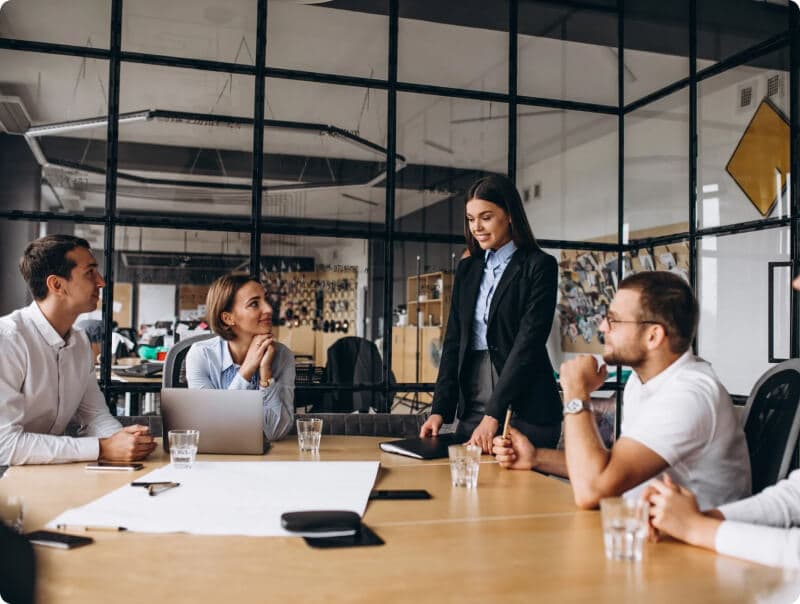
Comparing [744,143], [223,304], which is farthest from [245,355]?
[744,143]

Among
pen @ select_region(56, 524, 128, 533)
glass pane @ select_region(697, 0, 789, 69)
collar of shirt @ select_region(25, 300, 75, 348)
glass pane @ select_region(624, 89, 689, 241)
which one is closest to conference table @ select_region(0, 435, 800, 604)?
pen @ select_region(56, 524, 128, 533)

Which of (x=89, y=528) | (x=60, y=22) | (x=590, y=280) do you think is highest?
(x=60, y=22)

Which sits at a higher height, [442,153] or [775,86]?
[775,86]

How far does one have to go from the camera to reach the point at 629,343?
1868 mm

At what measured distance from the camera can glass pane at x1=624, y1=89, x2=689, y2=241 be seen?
13.8 feet

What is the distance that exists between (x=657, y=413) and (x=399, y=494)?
629mm

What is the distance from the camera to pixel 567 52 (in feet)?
13.8

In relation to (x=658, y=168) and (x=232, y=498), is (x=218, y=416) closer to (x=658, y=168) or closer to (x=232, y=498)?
(x=232, y=498)

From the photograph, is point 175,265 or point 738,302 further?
point 738,302

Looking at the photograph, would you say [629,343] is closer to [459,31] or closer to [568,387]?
[568,387]

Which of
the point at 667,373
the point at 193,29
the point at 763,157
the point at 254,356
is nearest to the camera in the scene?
the point at 667,373

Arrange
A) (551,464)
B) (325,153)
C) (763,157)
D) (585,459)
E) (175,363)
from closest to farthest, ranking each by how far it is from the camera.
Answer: (585,459) < (551,464) < (175,363) < (763,157) < (325,153)

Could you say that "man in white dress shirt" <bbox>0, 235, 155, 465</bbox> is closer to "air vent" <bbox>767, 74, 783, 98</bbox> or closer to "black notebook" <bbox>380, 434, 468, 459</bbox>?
"black notebook" <bbox>380, 434, 468, 459</bbox>

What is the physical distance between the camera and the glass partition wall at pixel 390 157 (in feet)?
11.4
